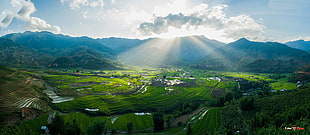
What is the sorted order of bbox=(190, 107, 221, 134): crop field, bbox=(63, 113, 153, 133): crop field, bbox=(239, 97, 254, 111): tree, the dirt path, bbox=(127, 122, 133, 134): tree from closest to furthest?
1. bbox=(127, 122, 133, 134): tree
2. bbox=(190, 107, 221, 134): crop field
3. bbox=(63, 113, 153, 133): crop field
4. bbox=(239, 97, 254, 111): tree
5. the dirt path

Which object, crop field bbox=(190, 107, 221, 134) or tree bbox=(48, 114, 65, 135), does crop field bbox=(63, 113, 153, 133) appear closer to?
tree bbox=(48, 114, 65, 135)

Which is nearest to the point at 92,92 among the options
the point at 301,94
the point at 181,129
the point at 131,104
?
the point at 131,104

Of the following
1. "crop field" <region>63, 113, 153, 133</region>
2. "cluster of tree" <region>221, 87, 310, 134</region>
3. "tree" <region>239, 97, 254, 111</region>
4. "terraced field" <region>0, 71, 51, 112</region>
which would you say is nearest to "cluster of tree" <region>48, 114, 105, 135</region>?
"crop field" <region>63, 113, 153, 133</region>

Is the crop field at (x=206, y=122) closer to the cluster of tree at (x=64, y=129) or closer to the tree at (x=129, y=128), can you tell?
the tree at (x=129, y=128)

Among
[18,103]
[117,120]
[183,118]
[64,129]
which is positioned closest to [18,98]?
[18,103]

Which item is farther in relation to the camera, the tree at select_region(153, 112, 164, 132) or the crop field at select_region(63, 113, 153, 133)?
the crop field at select_region(63, 113, 153, 133)

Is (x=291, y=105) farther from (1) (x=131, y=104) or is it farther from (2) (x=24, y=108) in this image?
(2) (x=24, y=108)

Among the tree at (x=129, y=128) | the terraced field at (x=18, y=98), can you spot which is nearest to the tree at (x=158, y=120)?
the tree at (x=129, y=128)

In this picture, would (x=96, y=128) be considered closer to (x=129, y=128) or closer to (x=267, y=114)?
(x=129, y=128)
